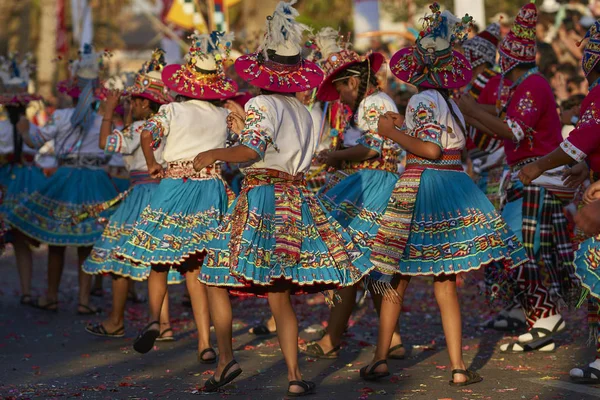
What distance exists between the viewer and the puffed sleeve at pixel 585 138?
584cm

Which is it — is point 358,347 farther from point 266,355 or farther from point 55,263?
point 55,263

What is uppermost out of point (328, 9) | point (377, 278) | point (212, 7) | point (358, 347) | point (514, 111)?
point (328, 9)

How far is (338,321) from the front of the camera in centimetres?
770

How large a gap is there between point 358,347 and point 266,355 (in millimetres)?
785

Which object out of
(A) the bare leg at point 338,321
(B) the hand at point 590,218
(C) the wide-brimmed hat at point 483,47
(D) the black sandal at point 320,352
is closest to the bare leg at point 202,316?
(D) the black sandal at point 320,352

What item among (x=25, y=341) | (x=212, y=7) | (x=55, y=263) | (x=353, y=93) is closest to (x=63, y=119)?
(x=55, y=263)

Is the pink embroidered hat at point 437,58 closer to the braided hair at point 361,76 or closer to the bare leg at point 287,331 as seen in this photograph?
the braided hair at point 361,76

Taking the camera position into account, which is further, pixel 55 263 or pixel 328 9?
pixel 328 9

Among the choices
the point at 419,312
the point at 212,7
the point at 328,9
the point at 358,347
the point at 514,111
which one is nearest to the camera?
the point at 514,111

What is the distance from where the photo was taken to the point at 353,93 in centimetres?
773

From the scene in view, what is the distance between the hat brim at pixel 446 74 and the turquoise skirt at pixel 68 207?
13.3ft

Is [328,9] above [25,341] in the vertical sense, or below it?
above

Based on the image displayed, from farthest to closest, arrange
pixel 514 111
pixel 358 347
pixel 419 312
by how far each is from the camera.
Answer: pixel 419 312 < pixel 358 347 < pixel 514 111

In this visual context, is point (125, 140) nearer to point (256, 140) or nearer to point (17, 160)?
point (256, 140)
